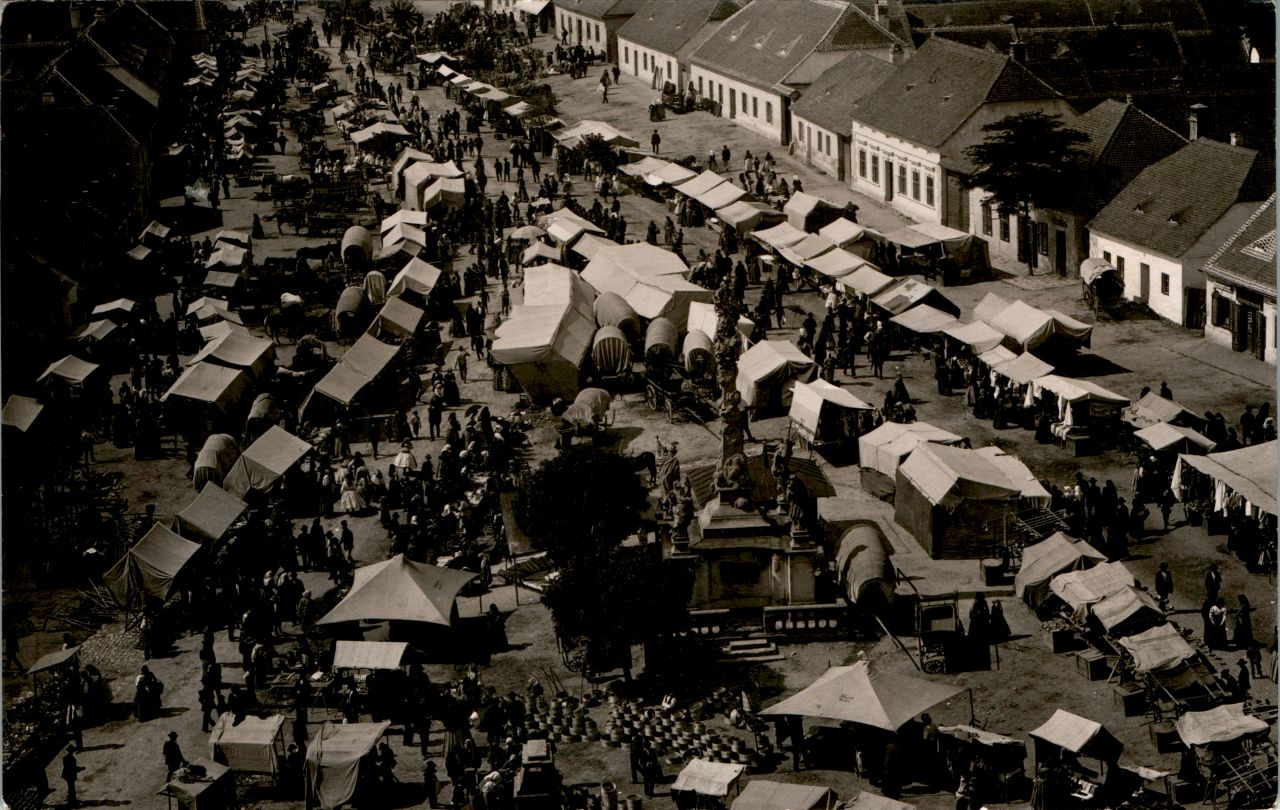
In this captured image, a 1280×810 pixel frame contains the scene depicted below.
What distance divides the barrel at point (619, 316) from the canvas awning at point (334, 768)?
88.0 ft

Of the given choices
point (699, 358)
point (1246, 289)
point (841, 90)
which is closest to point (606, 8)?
point (841, 90)

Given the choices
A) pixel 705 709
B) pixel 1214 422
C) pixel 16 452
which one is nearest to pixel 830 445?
pixel 1214 422

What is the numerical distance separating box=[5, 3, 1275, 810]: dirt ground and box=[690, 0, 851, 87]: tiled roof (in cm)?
3122

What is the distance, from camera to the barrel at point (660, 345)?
2159 inches

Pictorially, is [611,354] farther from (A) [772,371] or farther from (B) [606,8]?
(B) [606,8]

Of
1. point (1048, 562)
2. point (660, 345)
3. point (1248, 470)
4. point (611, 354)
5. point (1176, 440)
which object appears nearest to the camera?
point (1048, 562)

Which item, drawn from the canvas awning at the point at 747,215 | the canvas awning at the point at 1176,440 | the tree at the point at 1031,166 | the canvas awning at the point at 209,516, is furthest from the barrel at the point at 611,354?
the tree at the point at 1031,166

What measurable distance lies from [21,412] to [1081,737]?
33496 mm

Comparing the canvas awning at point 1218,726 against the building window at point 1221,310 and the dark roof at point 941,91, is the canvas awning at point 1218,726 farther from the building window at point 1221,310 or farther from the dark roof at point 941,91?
the dark roof at point 941,91

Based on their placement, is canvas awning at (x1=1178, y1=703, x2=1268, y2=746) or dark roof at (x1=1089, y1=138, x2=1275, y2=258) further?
dark roof at (x1=1089, y1=138, x2=1275, y2=258)

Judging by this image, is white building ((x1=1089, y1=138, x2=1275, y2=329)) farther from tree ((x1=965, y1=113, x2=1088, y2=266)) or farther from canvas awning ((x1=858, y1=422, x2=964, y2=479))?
canvas awning ((x1=858, y1=422, x2=964, y2=479))

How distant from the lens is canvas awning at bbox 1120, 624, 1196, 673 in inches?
1310

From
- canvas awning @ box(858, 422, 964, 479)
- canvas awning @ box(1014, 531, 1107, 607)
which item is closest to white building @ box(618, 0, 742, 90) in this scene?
canvas awning @ box(858, 422, 964, 479)

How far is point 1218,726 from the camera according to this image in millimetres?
30297
